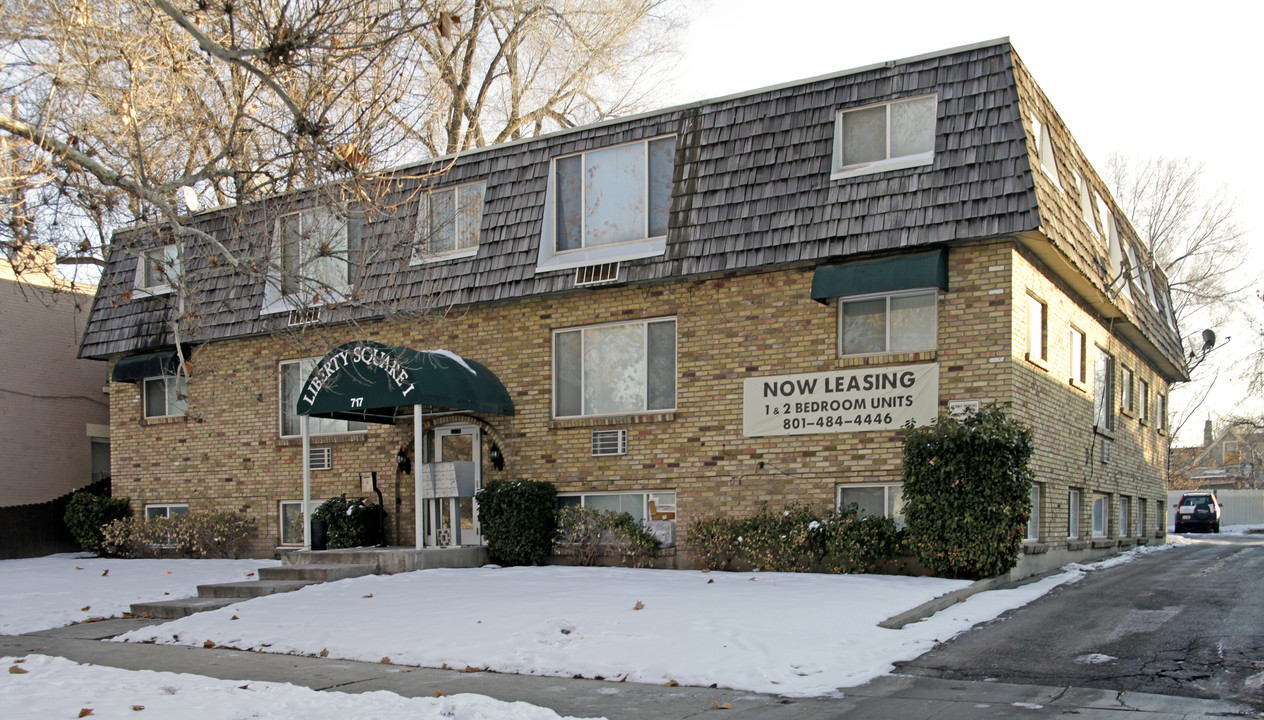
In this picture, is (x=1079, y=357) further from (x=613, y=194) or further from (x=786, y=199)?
(x=613, y=194)

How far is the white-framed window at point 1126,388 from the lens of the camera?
18969 mm

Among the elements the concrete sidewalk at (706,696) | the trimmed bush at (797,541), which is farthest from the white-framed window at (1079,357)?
the concrete sidewalk at (706,696)

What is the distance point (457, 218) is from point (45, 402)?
1216cm

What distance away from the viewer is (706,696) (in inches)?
290

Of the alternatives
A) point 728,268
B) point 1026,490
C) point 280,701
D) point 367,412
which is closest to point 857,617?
point 1026,490

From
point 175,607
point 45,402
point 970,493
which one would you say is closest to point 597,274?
point 970,493

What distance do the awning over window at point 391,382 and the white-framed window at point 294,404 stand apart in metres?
2.64

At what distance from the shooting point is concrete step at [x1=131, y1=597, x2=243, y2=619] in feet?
40.0

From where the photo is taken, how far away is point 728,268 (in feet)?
46.2

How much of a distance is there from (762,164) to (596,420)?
4.34 metres

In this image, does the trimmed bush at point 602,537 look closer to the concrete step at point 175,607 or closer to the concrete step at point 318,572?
the concrete step at point 318,572

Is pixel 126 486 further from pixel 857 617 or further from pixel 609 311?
pixel 857 617

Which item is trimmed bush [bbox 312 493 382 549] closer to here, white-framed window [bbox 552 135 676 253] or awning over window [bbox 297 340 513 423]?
awning over window [bbox 297 340 513 423]

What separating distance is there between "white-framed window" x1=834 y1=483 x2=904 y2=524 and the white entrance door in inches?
230
